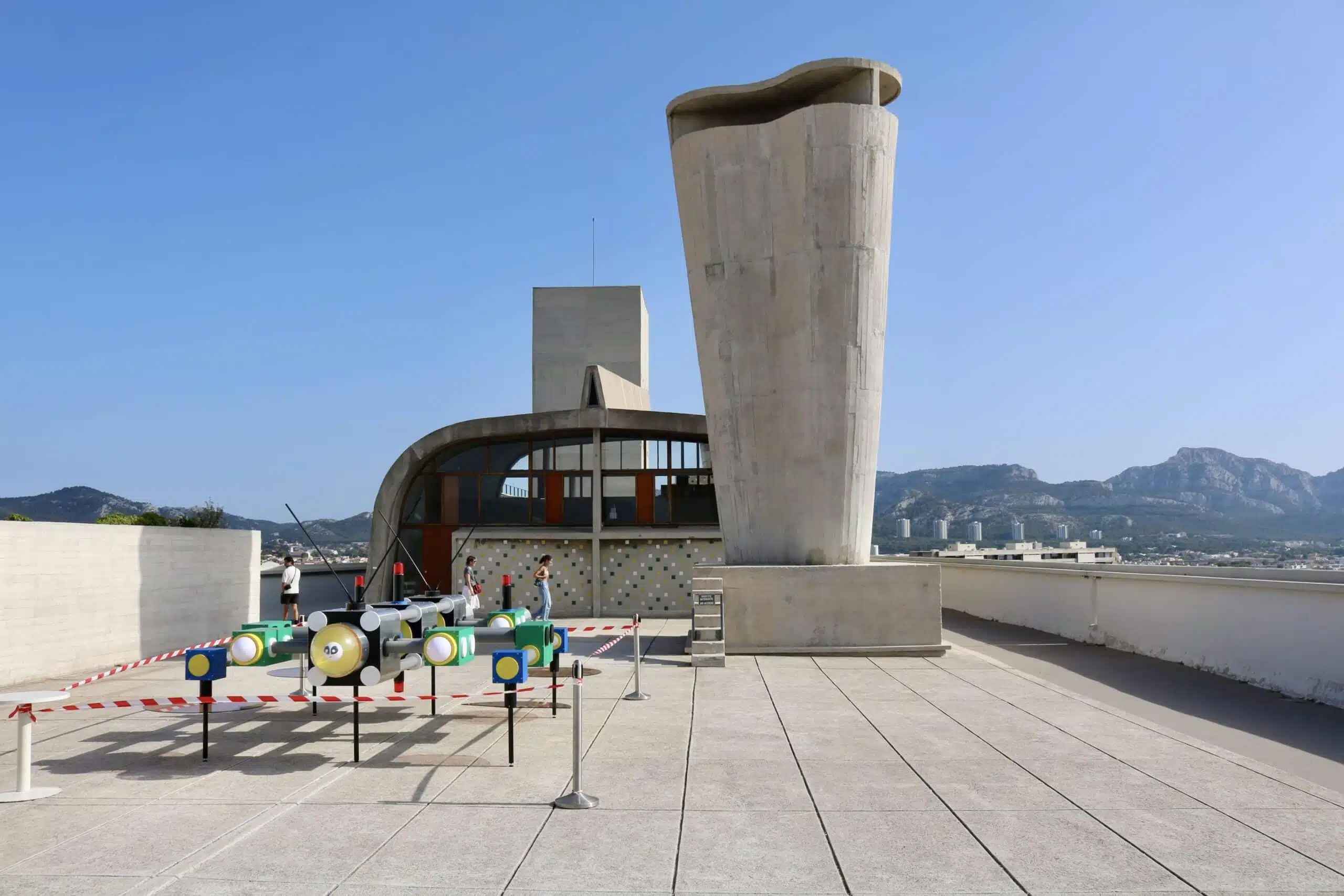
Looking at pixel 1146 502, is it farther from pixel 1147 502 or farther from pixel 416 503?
pixel 416 503

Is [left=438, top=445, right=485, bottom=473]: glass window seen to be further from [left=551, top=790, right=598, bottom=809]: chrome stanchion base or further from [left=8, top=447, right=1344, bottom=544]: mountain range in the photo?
[left=8, top=447, right=1344, bottom=544]: mountain range

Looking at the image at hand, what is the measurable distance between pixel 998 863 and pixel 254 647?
649 centimetres

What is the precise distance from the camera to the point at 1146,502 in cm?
11319

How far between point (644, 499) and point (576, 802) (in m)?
17.1

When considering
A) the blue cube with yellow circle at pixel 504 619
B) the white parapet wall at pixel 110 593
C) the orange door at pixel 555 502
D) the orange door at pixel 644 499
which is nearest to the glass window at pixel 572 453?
the orange door at pixel 555 502

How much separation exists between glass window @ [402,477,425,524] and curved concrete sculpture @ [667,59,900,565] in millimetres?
10731

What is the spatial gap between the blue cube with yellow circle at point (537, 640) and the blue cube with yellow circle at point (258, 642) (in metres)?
2.16

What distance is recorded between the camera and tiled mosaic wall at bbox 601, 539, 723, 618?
23141mm

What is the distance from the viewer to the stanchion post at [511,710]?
7.96 metres

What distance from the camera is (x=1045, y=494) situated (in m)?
130

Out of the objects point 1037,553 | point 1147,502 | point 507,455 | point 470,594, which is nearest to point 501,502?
point 507,455

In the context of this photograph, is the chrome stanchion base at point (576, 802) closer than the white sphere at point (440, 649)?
Yes

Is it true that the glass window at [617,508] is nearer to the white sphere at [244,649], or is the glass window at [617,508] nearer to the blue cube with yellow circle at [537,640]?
the blue cube with yellow circle at [537,640]

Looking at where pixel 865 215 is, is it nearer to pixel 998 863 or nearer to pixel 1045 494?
pixel 998 863
